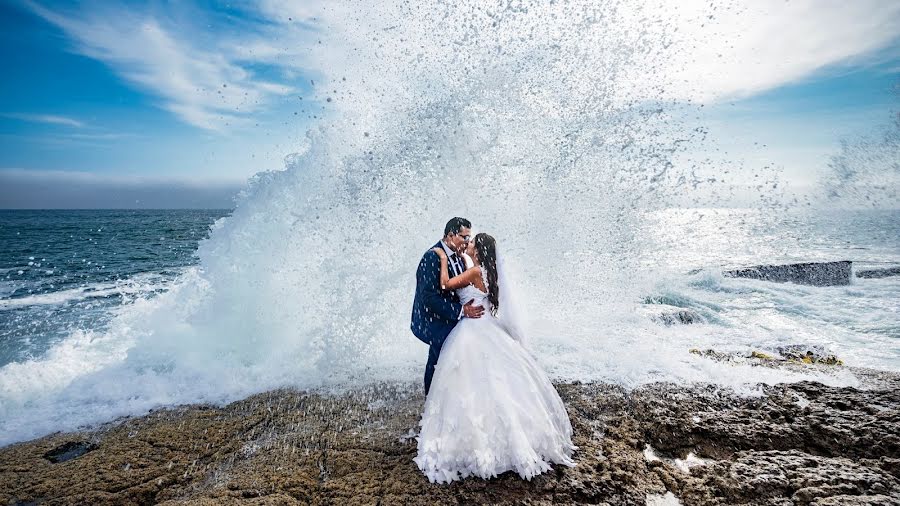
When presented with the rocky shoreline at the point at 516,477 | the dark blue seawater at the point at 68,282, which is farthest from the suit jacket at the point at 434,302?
the dark blue seawater at the point at 68,282

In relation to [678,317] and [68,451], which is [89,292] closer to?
[68,451]

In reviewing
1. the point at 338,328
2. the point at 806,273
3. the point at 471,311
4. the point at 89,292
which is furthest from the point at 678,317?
the point at 89,292

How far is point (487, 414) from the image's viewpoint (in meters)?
3.24

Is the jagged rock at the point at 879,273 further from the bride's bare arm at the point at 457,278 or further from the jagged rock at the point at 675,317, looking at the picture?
the bride's bare arm at the point at 457,278

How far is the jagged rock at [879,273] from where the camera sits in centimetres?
1677

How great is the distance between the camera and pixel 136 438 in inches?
167

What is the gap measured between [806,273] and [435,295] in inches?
743

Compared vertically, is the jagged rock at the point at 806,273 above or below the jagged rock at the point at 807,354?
above

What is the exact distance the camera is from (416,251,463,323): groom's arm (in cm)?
363

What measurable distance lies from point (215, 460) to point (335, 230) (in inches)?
189

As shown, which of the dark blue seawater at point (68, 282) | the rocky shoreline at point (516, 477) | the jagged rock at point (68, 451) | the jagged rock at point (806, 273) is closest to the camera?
the rocky shoreline at point (516, 477)

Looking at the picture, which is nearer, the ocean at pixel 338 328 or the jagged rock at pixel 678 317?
the ocean at pixel 338 328

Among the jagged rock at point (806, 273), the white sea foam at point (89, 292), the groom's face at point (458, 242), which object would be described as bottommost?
the white sea foam at point (89, 292)

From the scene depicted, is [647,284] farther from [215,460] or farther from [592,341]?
[215,460]
